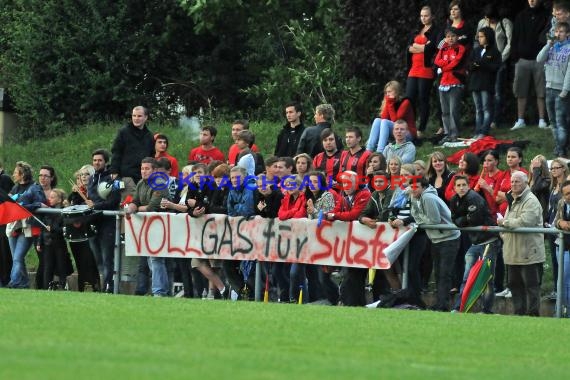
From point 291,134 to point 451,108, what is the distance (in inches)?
152

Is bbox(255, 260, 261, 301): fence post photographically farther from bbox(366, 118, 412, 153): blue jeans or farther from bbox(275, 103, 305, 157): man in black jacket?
bbox(366, 118, 412, 153): blue jeans

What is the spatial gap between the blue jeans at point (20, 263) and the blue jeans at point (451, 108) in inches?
295

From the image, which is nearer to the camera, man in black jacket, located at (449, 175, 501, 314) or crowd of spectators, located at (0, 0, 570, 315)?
man in black jacket, located at (449, 175, 501, 314)

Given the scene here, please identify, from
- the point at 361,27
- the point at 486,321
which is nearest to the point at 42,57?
the point at 361,27

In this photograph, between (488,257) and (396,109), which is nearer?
(488,257)

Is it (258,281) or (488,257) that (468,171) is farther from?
(258,281)

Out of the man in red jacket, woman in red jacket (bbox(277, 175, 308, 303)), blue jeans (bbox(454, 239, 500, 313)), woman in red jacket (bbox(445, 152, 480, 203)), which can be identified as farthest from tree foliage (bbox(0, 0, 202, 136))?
blue jeans (bbox(454, 239, 500, 313))

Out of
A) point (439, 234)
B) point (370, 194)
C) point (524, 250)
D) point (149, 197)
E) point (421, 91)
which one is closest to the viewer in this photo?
point (524, 250)

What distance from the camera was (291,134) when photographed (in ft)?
77.7

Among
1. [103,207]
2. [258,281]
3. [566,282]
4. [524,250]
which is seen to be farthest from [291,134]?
[566,282]

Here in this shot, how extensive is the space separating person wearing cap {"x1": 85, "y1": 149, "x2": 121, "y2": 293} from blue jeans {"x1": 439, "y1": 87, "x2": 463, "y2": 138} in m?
6.30

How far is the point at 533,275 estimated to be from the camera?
62.3 ft

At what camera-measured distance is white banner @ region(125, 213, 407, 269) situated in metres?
20.0

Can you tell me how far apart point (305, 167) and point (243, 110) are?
17.3 meters
